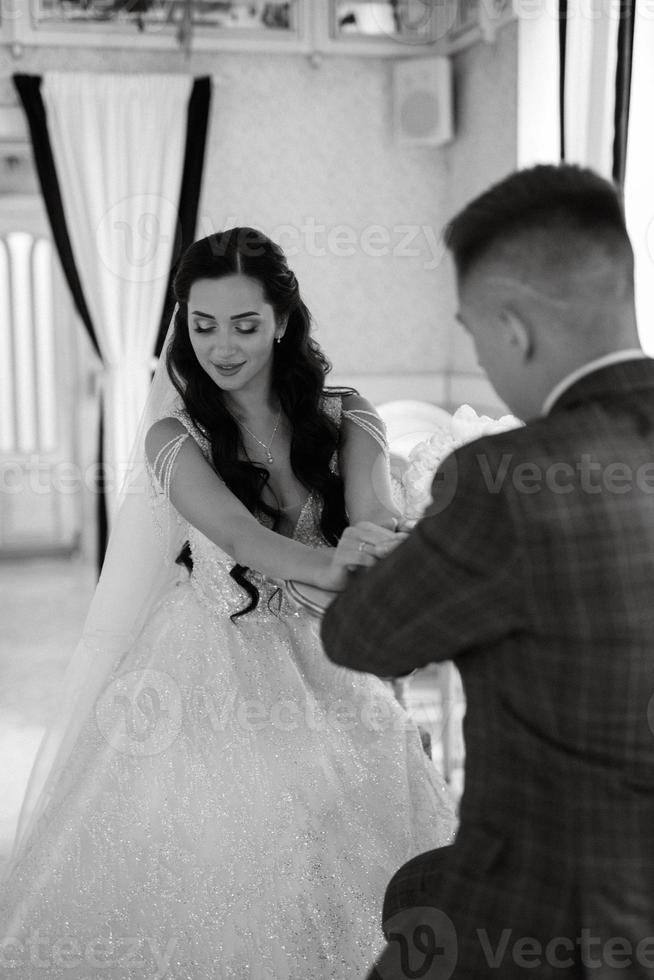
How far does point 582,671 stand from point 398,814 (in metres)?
1.14

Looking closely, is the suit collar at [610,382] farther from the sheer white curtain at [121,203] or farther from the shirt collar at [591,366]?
the sheer white curtain at [121,203]

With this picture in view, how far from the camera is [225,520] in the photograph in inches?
82.2

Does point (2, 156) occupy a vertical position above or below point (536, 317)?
above

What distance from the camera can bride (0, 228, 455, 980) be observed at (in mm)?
1941

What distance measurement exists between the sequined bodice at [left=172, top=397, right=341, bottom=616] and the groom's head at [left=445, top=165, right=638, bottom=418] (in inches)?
49.3

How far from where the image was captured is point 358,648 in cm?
109

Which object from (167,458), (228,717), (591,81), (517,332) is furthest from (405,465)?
(517,332)

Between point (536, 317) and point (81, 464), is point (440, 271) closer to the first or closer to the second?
point (81, 464)

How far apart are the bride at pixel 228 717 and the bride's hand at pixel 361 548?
0.46 feet

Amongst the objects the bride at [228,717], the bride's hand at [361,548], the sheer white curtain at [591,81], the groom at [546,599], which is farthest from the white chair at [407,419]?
the groom at [546,599]

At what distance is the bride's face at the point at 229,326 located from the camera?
214 centimetres

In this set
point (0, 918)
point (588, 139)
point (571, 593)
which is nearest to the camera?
point (571, 593)

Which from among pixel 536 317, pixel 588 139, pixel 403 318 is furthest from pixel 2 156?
pixel 536 317

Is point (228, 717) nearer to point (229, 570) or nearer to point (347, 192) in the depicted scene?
point (229, 570)
